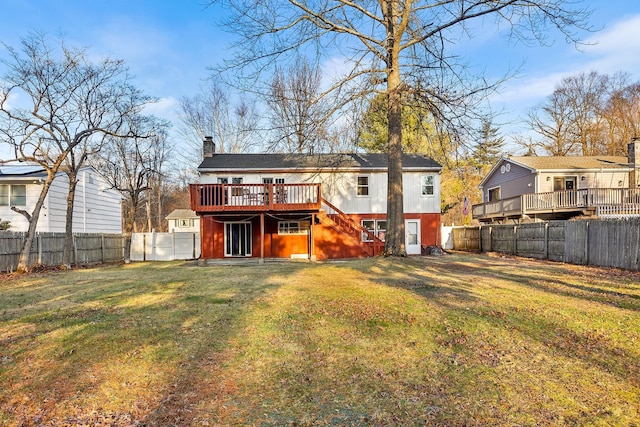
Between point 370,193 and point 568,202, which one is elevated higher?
point 370,193

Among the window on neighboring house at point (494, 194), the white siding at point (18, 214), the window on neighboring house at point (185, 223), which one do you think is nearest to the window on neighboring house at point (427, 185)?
the window on neighboring house at point (494, 194)

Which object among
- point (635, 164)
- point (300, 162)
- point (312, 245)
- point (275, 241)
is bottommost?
point (312, 245)

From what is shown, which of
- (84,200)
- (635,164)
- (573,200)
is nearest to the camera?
(573,200)

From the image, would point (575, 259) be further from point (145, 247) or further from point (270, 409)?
point (145, 247)

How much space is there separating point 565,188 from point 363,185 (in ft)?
46.7

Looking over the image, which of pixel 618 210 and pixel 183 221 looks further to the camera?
pixel 183 221

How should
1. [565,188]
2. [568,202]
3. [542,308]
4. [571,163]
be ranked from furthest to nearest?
[571,163], [565,188], [568,202], [542,308]

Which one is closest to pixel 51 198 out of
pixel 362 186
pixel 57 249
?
pixel 57 249

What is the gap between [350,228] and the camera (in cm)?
1853

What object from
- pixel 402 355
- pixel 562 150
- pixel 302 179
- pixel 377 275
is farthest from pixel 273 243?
pixel 562 150

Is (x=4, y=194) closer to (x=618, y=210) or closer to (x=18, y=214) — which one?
(x=18, y=214)

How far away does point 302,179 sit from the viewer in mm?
20141

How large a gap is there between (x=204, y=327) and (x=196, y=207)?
11139mm

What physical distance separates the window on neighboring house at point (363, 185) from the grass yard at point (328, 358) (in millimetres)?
12897
